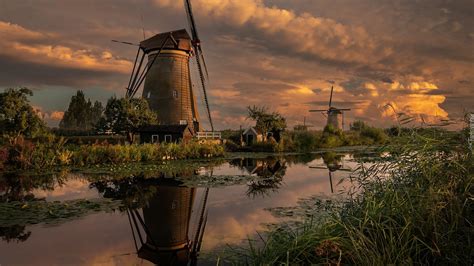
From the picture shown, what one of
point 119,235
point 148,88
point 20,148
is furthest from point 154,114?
point 119,235

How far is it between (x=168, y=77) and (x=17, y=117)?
14.4 meters

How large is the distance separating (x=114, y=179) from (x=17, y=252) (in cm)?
887

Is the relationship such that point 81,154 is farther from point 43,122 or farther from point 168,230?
point 168,230

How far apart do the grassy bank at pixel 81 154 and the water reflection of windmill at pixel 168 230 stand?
10.7 meters

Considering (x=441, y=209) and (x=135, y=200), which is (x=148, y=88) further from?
(x=441, y=209)

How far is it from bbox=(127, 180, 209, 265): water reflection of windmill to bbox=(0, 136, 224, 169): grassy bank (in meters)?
10.7

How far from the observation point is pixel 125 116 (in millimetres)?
30641

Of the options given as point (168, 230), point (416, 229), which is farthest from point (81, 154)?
point (416, 229)

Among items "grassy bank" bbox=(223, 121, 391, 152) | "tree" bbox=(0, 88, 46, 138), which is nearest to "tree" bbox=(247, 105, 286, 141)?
"grassy bank" bbox=(223, 121, 391, 152)

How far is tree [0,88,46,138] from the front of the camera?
71.8 feet

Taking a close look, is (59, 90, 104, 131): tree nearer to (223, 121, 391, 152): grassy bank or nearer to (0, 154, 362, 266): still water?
(223, 121, 391, 152): grassy bank

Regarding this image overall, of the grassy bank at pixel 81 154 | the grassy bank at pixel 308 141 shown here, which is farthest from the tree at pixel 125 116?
the grassy bank at pixel 308 141

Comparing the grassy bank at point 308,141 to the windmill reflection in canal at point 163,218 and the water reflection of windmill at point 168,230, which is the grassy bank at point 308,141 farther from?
the water reflection of windmill at point 168,230

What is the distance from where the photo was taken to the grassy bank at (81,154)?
18.4 meters
